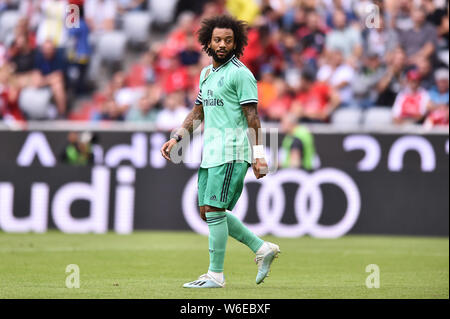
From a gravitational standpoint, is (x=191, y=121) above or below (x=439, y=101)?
below

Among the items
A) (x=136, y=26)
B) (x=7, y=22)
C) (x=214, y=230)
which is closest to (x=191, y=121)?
(x=214, y=230)

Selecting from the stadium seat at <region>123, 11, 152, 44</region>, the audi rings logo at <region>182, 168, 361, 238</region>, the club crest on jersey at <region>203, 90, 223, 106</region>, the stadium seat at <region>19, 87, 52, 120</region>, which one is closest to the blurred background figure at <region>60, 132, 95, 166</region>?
the audi rings logo at <region>182, 168, 361, 238</region>

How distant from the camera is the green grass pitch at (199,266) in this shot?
870cm

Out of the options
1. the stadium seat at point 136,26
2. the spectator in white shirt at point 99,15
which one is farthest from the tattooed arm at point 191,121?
the stadium seat at point 136,26

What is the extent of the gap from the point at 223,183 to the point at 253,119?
0.60 meters

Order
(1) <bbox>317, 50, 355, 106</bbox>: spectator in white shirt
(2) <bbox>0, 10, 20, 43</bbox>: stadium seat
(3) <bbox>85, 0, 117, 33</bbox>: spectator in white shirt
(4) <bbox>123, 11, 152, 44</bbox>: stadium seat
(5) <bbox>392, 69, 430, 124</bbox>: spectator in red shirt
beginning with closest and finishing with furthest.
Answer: (5) <bbox>392, 69, 430, 124</bbox>: spectator in red shirt < (1) <bbox>317, 50, 355, 106</bbox>: spectator in white shirt < (3) <bbox>85, 0, 117, 33</bbox>: spectator in white shirt < (4) <bbox>123, 11, 152, 44</bbox>: stadium seat < (2) <bbox>0, 10, 20, 43</bbox>: stadium seat

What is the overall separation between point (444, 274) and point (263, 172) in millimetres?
3049

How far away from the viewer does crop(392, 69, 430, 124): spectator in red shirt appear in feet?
56.9

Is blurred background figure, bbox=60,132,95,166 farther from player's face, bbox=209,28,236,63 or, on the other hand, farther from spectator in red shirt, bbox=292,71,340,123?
player's face, bbox=209,28,236,63

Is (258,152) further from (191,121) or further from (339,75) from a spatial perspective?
(339,75)

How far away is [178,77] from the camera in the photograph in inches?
757

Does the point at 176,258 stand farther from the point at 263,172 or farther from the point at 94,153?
the point at 94,153

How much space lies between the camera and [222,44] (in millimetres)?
8906

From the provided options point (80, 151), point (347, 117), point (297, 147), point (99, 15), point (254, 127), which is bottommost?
point (80, 151)
